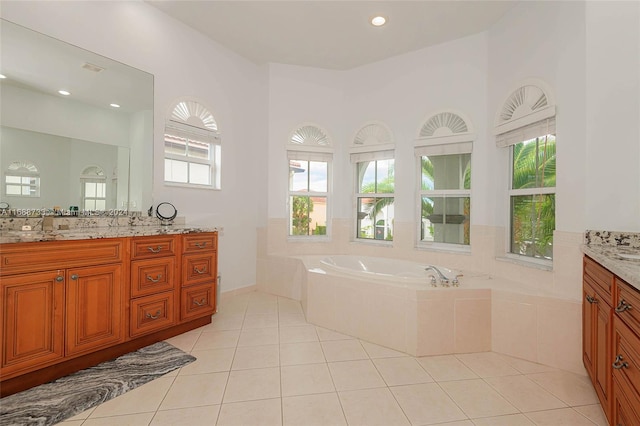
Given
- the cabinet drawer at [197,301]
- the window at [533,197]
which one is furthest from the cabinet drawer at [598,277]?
the cabinet drawer at [197,301]

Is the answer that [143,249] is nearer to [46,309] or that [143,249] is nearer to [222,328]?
[46,309]

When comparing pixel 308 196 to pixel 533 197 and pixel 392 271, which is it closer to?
pixel 392 271

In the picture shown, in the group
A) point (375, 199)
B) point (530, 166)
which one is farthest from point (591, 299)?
point (375, 199)

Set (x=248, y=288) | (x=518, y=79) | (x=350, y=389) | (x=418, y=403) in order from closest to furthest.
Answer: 1. (x=418, y=403)
2. (x=350, y=389)
3. (x=518, y=79)
4. (x=248, y=288)

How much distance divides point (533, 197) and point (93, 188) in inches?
154

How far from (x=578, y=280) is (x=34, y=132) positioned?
417cm

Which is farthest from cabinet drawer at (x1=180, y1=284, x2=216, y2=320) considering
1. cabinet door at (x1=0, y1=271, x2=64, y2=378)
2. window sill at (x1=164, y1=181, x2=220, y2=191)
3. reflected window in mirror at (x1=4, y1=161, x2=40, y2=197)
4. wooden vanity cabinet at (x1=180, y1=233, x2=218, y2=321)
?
reflected window in mirror at (x1=4, y1=161, x2=40, y2=197)

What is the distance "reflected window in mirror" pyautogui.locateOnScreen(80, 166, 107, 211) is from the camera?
95.3 inches

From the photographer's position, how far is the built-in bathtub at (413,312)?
2.26 metres

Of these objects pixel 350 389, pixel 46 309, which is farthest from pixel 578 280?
pixel 46 309

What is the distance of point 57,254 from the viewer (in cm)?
178

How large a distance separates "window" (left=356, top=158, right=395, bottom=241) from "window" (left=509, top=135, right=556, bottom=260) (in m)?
1.36

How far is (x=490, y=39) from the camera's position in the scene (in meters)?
3.02

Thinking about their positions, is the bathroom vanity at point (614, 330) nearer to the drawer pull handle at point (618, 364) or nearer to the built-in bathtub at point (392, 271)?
the drawer pull handle at point (618, 364)
